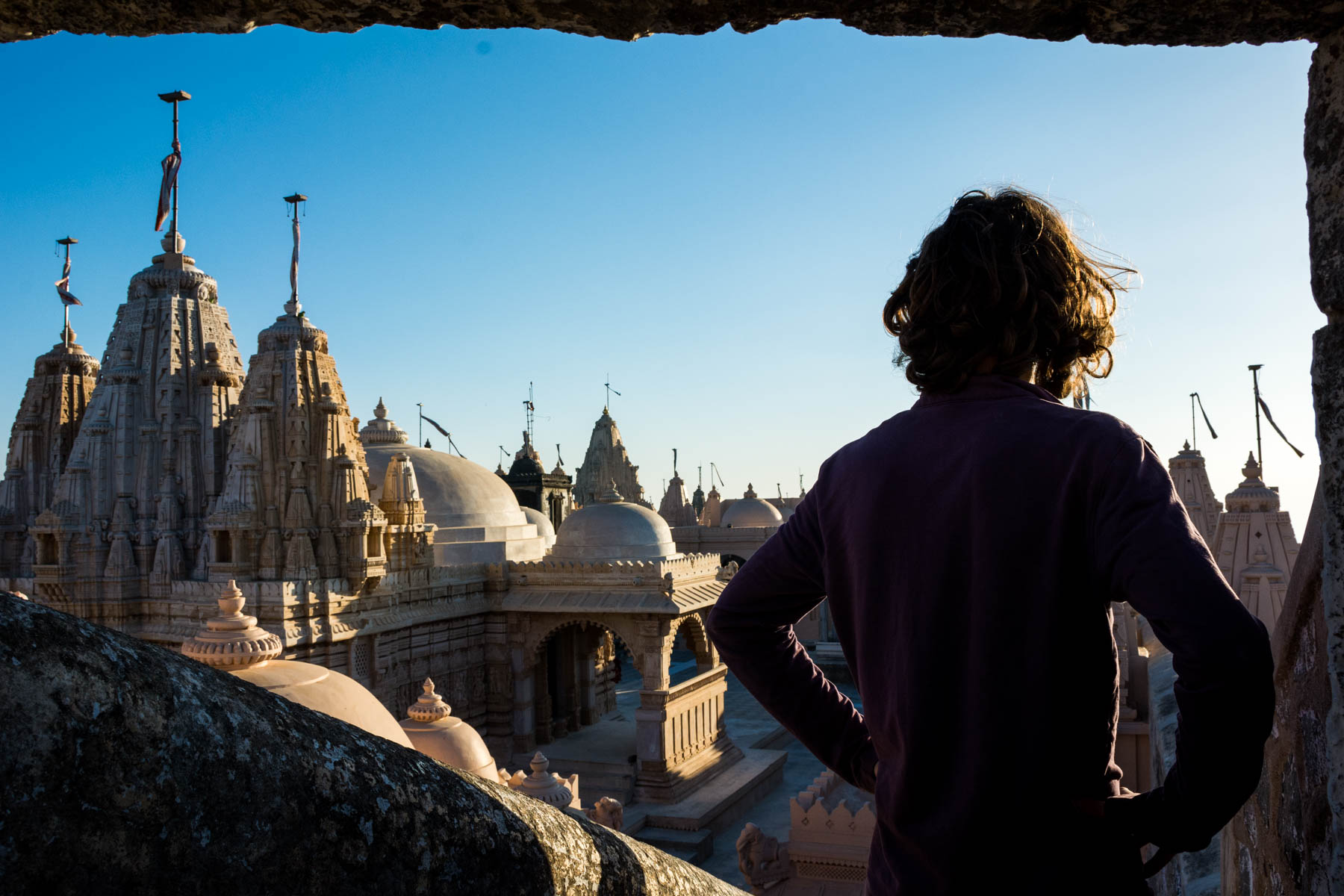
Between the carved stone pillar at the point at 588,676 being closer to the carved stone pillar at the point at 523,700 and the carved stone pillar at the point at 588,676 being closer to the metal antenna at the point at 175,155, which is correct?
the carved stone pillar at the point at 523,700

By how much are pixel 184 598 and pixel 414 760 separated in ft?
59.3

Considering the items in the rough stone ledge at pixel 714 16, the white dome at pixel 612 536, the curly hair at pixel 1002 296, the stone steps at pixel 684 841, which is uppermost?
the rough stone ledge at pixel 714 16

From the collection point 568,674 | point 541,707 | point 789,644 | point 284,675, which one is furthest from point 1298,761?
point 568,674

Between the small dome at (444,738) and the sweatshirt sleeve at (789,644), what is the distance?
7.87 meters

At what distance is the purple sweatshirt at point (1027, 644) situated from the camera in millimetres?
1354

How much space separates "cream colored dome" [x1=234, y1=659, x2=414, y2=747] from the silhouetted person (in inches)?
247

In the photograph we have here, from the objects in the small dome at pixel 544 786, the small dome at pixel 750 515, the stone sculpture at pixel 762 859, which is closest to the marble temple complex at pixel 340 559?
the small dome at pixel 544 786

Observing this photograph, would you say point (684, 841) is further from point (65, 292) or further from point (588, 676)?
point (65, 292)

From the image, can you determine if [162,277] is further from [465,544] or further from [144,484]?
[465,544]

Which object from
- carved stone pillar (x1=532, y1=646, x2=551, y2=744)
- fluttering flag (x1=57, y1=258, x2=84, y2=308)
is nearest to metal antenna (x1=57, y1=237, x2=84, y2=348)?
fluttering flag (x1=57, y1=258, x2=84, y2=308)

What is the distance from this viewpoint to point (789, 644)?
1.90m

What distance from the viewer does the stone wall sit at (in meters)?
1.82

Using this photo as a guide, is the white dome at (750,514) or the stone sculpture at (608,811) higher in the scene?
the white dome at (750,514)

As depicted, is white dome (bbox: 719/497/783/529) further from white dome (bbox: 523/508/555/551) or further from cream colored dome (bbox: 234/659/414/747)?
cream colored dome (bbox: 234/659/414/747)
